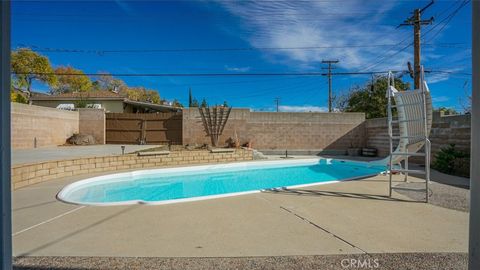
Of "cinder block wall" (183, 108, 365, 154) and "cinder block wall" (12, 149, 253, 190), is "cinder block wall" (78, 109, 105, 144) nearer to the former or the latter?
"cinder block wall" (183, 108, 365, 154)

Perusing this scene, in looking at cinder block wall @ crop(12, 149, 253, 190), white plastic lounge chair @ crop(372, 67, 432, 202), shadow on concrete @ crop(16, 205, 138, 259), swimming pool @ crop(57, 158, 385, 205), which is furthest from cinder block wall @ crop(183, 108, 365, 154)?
shadow on concrete @ crop(16, 205, 138, 259)

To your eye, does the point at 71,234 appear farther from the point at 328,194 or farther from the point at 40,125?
the point at 40,125

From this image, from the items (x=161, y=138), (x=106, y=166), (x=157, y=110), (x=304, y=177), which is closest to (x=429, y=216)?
(x=304, y=177)

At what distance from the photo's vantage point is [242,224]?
3.79 m

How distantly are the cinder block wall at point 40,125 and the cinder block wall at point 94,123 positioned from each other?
47cm

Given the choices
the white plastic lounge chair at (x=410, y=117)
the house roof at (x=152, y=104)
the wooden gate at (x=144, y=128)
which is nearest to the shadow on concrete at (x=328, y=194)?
the white plastic lounge chair at (x=410, y=117)

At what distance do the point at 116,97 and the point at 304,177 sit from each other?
20.2 metres

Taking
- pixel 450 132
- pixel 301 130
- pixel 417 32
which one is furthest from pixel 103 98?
pixel 450 132

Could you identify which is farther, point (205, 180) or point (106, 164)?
point (205, 180)

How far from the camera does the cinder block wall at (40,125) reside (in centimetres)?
1277

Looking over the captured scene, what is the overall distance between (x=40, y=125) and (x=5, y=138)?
16.1 metres

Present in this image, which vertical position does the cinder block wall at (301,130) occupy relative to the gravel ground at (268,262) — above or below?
above

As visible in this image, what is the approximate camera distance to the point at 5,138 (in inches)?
48.2

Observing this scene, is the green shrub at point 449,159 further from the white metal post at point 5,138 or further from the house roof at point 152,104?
the house roof at point 152,104
